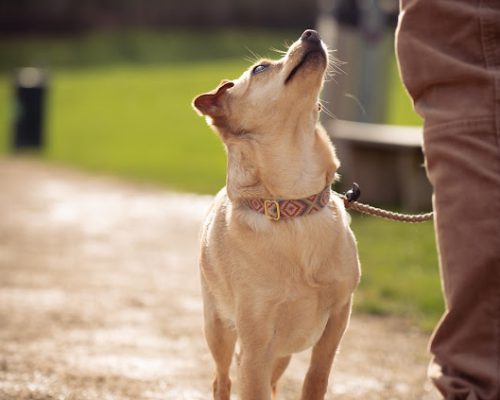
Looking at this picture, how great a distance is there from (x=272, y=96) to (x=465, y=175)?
3.11ft

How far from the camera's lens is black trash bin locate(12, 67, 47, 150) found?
712 inches

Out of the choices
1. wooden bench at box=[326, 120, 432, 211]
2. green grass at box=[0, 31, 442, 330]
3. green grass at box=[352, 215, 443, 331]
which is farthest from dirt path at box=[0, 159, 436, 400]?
wooden bench at box=[326, 120, 432, 211]

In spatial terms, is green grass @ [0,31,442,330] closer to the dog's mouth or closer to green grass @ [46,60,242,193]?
green grass @ [46,60,242,193]

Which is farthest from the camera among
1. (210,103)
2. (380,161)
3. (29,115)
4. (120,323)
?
(29,115)

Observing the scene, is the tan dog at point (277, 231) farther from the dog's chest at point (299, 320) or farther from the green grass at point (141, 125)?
the green grass at point (141, 125)

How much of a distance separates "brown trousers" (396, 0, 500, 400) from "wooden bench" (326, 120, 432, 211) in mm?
6668

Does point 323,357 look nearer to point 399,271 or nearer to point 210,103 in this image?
point 210,103

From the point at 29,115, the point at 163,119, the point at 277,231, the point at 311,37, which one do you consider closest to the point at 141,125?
the point at 163,119

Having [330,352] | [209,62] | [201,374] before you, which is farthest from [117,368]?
[209,62]

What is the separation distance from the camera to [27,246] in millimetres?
8758

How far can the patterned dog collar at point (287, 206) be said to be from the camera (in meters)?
3.55

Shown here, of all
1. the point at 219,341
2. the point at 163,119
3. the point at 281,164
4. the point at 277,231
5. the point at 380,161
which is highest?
the point at 281,164

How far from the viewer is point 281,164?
145 inches

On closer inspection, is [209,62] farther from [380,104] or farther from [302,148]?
[302,148]
